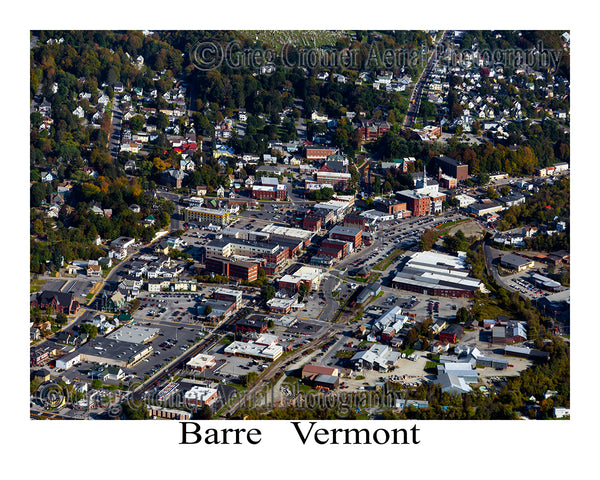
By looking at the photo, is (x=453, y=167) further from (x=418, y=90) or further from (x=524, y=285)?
(x=418, y=90)

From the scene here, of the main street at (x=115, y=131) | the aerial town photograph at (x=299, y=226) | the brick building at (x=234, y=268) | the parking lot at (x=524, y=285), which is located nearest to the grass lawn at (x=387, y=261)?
the aerial town photograph at (x=299, y=226)

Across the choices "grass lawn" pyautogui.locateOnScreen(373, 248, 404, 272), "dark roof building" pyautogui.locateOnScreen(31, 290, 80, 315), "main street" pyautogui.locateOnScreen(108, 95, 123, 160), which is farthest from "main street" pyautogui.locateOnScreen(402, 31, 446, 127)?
"dark roof building" pyautogui.locateOnScreen(31, 290, 80, 315)

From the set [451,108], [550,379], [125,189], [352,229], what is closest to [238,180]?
[125,189]

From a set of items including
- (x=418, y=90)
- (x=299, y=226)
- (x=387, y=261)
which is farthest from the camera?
(x=418, y=90)

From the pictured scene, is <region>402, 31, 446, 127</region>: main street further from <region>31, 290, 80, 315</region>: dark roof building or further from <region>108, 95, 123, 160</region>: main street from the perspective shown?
<region>31, 290, 80, 315</region>: dark roof building

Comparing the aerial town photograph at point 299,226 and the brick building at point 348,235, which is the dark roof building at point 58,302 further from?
the brick building at point 348,235

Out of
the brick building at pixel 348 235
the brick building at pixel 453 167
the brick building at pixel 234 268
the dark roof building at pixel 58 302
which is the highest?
the brick building at pixel 453 167

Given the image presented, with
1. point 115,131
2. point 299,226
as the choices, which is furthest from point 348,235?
point 115,131

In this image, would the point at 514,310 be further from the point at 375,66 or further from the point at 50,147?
the point at 375,66
